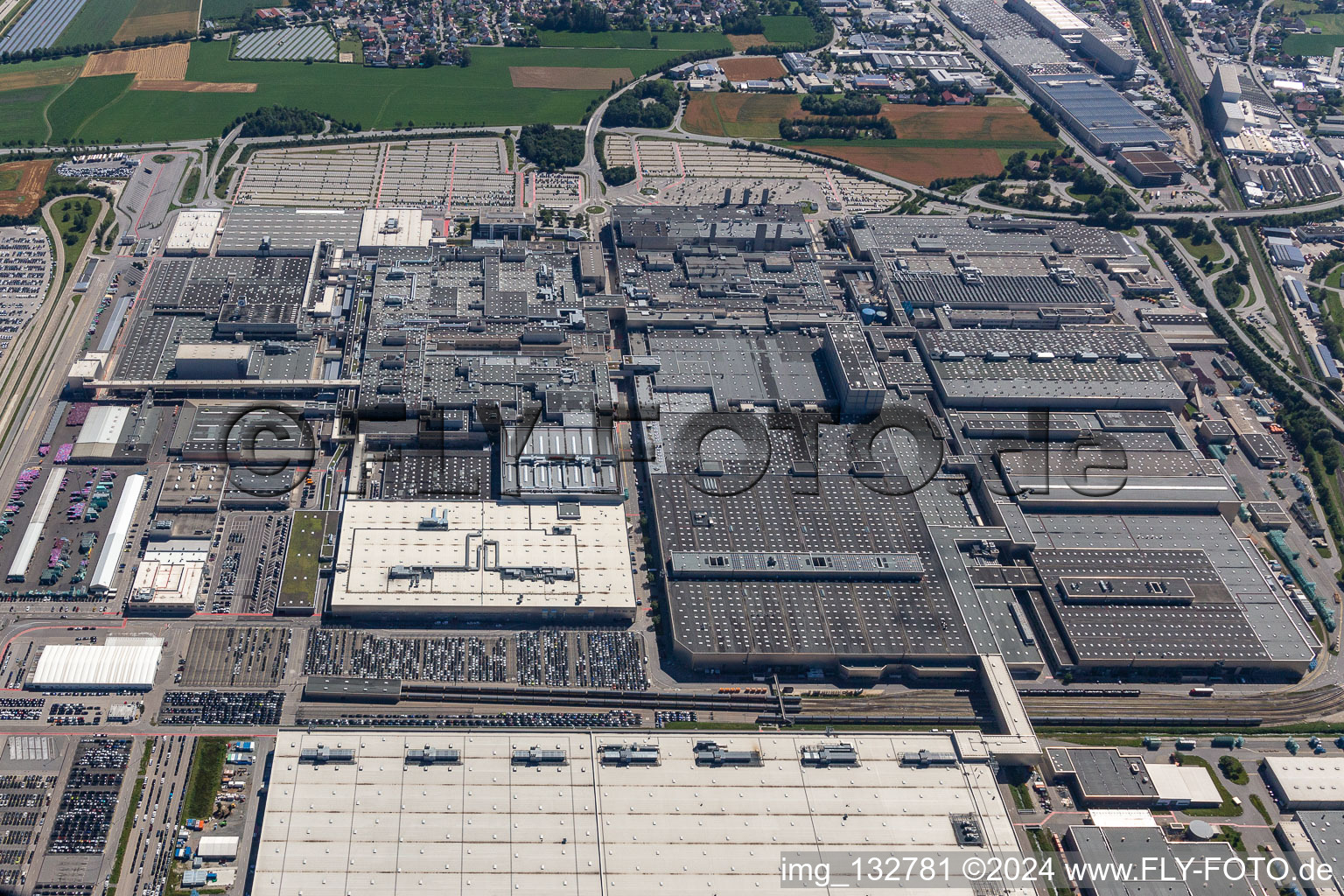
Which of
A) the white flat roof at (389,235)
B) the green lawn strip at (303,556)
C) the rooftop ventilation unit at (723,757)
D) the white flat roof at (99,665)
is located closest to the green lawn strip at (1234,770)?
the rooftop ventilation unit at (723,757)

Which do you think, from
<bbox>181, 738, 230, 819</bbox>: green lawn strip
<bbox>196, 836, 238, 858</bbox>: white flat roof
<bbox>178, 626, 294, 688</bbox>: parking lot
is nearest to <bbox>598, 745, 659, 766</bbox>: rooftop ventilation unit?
<bbox>196, 836, 238, 858</bbox>: white flat roof

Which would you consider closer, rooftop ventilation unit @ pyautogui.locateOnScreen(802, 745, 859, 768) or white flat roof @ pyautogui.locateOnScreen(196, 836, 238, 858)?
white flat roof @ pyautogui.locateOnScreen(196, 836, 238, 858)

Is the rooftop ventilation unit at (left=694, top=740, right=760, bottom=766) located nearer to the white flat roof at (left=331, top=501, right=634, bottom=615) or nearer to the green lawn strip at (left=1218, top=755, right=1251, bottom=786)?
the white flat roof at (left=331, top=501, right=634, bottom=615)

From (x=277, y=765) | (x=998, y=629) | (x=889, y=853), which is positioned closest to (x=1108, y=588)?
(x=998, y=629)

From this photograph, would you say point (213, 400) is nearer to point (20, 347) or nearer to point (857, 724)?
point (20, 347)

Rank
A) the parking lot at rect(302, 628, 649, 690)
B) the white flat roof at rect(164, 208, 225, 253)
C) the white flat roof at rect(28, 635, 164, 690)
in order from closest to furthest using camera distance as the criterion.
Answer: the white flat roof at rect(28, 635, 164, 690) → the parking lot at rect(302, 628, 649, 690) → the white flat roof at rect(164, 208, 225, 253)

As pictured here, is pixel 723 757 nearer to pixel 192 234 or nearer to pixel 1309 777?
pixel 1309 777
